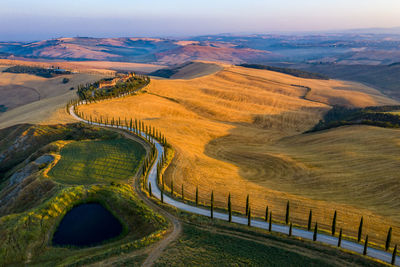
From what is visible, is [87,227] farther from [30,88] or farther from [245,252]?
[30,88]

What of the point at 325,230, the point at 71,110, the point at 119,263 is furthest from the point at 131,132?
the point at 325,230

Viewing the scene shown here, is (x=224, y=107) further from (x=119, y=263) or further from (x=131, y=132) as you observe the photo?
(x=119, y=263)

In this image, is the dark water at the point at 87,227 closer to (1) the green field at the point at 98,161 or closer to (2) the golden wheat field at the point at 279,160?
(1) the green field at the point at 98,161

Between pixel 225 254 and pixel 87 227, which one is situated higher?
pixel 225 254

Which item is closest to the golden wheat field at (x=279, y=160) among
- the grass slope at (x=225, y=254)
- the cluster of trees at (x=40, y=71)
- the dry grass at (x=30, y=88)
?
the grass slope at (x=225, y=254)

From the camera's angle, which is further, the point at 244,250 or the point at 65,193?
the point at 65,193

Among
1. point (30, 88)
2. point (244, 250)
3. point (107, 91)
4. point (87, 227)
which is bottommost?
point (87, 227)

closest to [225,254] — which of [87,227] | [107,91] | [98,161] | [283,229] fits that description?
[283,229]
